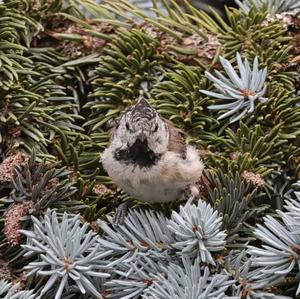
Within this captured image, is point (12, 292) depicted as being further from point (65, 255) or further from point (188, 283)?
point (188, 283)

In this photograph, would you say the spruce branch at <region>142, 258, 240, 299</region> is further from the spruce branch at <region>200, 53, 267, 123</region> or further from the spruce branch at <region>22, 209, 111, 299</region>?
the spruce branch at <region>200, 53, 267, 123</region>

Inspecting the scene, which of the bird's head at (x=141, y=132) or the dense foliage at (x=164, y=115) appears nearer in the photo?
the dense foliage at (x=164, y=115)

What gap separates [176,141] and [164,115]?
0.54 ft

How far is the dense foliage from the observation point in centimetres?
152

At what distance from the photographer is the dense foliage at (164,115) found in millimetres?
1523

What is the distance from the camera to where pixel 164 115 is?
2.06 metres

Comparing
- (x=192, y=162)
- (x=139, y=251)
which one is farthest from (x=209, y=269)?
(x=192, y=162)

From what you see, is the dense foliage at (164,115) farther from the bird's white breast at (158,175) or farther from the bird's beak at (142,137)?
the bird's beak at (142,137)

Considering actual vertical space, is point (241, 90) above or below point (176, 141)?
above

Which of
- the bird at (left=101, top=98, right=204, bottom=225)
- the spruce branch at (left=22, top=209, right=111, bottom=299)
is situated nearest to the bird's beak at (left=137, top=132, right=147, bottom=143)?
the bird at (left=101, top=98, right=204, bottom=225)

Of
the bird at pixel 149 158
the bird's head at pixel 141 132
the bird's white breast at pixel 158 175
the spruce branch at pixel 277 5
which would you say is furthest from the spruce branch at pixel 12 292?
the spruce branch at pixel 277 5

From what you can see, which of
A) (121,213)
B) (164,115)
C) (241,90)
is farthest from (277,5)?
(121,213)

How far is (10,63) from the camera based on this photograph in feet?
6.49

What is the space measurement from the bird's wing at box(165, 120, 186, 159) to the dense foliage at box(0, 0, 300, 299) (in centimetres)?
4
